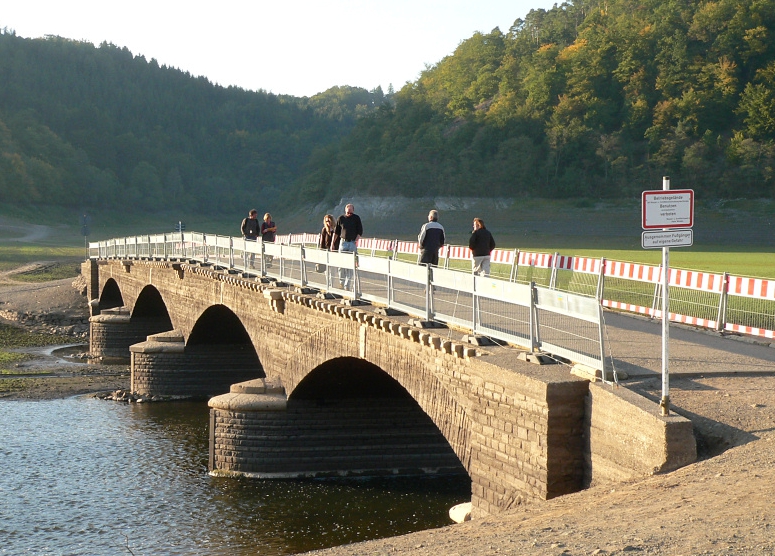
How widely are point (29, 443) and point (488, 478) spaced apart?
13511 mm

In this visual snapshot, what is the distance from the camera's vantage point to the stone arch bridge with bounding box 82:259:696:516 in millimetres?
9078

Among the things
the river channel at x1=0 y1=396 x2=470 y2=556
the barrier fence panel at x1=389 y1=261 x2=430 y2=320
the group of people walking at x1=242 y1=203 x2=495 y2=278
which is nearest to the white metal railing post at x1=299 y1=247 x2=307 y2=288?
the group of people walking at x1=242 y1=203 x2=495 y2=278

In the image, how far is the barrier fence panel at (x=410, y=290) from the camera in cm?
1316

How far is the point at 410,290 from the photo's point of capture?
14.6 m

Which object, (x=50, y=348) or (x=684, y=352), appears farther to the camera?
(x=50, y=348)

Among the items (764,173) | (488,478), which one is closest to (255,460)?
(488,478)

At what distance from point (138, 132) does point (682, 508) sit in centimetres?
16688

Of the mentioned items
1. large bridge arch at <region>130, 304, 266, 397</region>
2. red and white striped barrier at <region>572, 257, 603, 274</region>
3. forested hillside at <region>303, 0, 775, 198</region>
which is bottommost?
large bridge arch at <region>130, 304, 266, 397</region>

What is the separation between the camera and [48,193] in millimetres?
126125

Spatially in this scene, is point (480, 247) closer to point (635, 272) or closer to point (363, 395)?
point (635, 272)

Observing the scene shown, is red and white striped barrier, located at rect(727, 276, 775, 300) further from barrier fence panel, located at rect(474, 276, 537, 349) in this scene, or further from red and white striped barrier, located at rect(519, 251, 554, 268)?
red and white striped barrier, located at rect(519, 251, 554, 268)

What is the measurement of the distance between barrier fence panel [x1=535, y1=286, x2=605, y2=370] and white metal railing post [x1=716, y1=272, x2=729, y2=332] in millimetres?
5232

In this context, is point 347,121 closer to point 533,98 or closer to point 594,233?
point 533,98

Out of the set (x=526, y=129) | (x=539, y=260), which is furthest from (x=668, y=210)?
(x=526, y=129)
